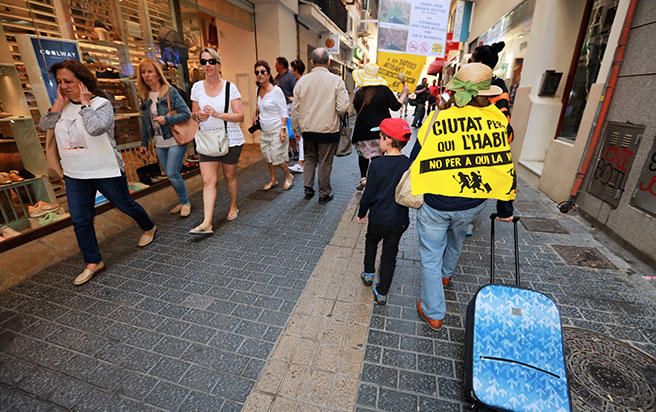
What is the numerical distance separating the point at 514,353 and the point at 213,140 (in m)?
3.64

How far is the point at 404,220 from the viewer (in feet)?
8.63

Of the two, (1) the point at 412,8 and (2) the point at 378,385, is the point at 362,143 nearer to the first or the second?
(1) the point at 412,8

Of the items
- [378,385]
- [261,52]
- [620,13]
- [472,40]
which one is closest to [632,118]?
[620,13]

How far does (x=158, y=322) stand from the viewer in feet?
8.57

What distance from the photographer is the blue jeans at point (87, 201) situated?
3004 mm

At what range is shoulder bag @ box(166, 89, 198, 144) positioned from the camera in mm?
4081

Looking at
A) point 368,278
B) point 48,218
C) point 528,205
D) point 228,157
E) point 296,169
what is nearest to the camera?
point 368,278

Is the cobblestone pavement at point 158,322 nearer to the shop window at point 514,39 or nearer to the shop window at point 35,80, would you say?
the shop window at point 35,80

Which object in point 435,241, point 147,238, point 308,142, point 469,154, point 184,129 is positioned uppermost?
point 469,154

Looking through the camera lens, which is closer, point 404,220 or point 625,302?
point 404,220

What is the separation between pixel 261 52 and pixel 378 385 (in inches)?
372

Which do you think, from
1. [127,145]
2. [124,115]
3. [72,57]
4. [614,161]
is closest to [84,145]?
[72,57]

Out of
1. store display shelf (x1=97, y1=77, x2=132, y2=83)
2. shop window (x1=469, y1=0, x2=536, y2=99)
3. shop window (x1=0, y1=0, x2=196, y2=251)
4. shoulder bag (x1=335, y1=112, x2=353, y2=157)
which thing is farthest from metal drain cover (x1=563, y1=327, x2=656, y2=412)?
shop window (x1=469, y1=0, x2=536, y2=99)

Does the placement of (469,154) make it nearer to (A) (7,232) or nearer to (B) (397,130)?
(B) (397,130)
